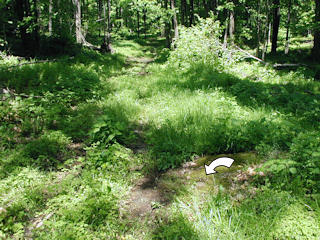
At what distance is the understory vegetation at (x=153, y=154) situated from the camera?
2.20 metres

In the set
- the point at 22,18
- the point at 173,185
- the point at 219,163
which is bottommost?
the point at 173,185

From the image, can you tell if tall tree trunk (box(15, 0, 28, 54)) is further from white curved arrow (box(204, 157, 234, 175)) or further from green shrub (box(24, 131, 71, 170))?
white curved arrow (box(204, 157, 234, 175))

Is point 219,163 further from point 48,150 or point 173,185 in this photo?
point 48,150

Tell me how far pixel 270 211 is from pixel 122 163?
6.90 ft

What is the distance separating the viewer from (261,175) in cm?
273

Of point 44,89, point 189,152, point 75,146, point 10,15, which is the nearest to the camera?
point 189,152

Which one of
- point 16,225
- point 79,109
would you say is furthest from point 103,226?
point 79,109

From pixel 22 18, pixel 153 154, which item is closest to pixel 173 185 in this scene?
pixel 153 154

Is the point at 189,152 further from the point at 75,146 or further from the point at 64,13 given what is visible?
the point at 64,13

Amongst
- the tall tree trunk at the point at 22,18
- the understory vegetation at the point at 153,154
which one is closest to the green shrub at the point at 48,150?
the understory vegetation at the point at 153,154

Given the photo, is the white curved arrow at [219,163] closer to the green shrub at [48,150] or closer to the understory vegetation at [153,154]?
the understory vegetation at [153,154]

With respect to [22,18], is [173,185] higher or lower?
lower

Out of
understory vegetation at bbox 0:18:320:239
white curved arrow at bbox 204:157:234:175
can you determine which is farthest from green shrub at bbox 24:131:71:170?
white curved arrow at bbox 204:157:234:175

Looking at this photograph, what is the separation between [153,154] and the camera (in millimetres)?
3768
